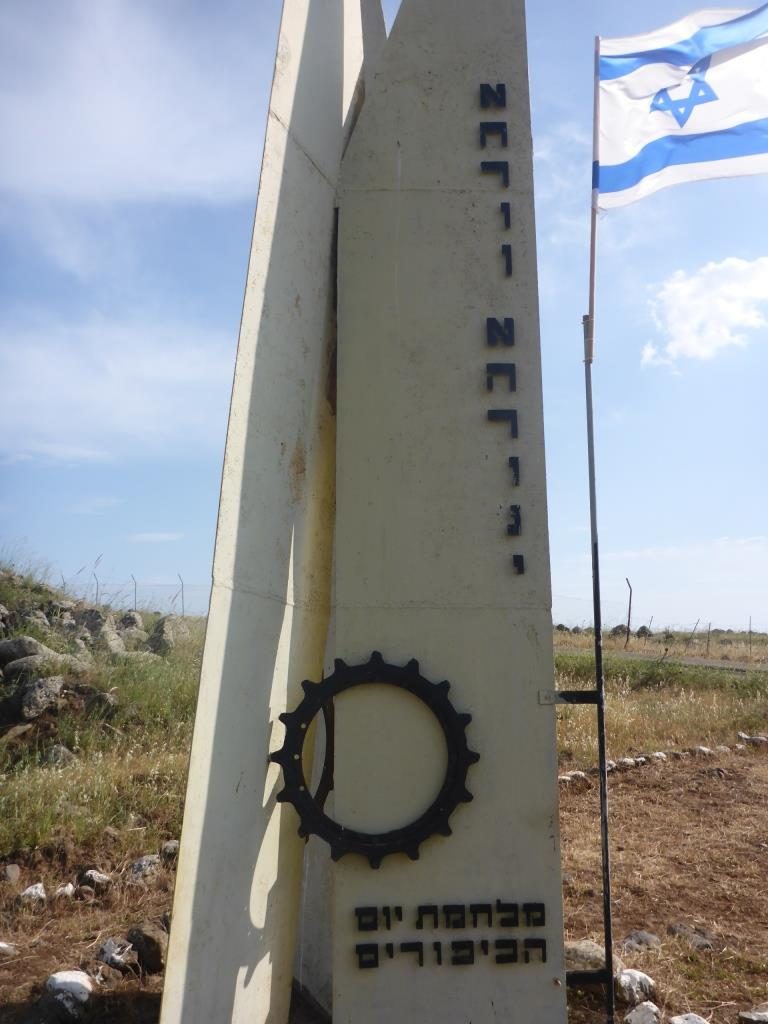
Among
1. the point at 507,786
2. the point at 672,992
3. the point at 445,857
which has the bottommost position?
the point at 672,992

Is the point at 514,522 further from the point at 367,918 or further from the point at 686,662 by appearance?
the point at 686,662

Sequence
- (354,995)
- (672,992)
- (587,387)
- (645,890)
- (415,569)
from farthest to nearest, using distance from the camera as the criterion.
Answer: (645,890) → (587,387) → (672,992) → (415,569) → (354,995)

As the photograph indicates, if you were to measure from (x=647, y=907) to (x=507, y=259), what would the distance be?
143 inches

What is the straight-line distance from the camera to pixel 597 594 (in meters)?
3.95

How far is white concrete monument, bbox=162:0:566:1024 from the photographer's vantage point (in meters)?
3.40

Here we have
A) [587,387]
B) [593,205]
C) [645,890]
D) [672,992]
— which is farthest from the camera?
[645,890]

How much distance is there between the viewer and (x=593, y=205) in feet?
16.2

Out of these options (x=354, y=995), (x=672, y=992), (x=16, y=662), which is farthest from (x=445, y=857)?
(x=16, y=662)

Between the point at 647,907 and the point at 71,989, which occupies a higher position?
the point at 647,907

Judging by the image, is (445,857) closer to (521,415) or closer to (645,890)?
(521,415)

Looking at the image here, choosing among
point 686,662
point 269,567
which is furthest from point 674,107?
point 686,662

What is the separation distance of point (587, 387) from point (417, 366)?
0.97m

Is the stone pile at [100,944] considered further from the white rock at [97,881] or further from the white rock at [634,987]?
the white rock at [634,987]

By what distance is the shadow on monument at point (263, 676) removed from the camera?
10.4ft
